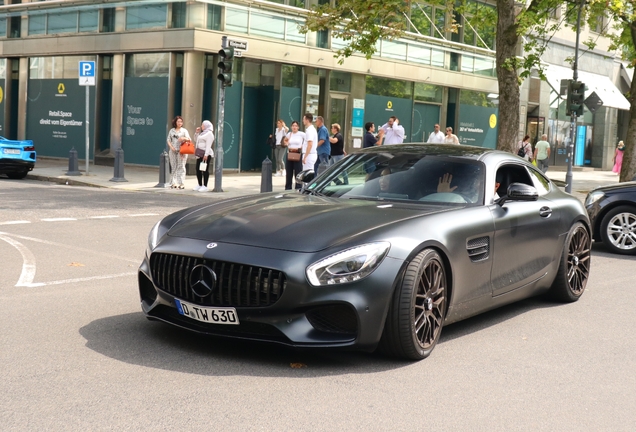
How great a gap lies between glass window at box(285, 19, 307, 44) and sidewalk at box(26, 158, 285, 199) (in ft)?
14.7

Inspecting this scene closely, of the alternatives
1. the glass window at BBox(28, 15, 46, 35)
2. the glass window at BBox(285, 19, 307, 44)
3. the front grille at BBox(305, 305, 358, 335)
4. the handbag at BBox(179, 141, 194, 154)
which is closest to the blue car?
Result: the handbag at BBox(179, 141, 194, 154)

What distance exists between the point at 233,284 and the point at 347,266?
68 centimetres

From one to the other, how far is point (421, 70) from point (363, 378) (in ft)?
97.9

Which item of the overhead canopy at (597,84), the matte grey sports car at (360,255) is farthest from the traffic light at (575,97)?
the matte grey sports car at (360,255)

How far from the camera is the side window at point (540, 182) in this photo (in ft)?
25.5

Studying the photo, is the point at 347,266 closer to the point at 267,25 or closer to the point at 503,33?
the point at 503,33

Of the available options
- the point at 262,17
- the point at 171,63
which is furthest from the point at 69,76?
the point at 262,17

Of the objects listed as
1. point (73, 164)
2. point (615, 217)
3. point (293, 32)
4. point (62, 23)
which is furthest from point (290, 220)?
point (62, 23)

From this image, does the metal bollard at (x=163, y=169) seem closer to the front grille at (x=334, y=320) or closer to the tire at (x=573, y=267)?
the tire at (x=573, y=267)

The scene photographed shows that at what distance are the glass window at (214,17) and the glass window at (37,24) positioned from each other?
8.49 metres

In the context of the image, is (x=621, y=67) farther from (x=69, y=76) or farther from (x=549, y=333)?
(x=549, y=333)

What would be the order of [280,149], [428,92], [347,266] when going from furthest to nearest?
[428,92] < [280,149] < [347,266]

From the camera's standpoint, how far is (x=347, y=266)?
5.27m

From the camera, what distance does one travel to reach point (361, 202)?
643 cm
